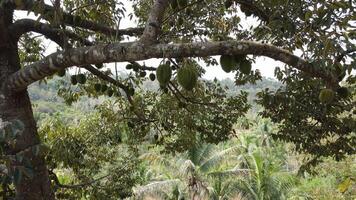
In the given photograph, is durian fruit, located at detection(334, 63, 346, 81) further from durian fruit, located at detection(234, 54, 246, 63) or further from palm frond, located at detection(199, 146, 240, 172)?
palm frond, located at detection(199, 146, 240, 172)

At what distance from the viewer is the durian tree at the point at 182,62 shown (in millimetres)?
2305

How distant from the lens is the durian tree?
2.30 metres

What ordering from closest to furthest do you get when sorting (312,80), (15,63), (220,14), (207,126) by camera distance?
1. (15,63)
2. (312,80)
3. (220,14)
4. (207,126)

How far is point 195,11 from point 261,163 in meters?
14.9

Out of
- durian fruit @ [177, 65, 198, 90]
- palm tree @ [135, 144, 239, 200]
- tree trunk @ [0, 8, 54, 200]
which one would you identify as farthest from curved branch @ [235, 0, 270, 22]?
palm tree @ [135, 144, 239, 200]

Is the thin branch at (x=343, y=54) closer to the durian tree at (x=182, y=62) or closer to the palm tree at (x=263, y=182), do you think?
the durian tree at (x=182, y=62)

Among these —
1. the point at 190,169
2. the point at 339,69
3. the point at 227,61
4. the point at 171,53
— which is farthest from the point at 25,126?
the point at 190,169

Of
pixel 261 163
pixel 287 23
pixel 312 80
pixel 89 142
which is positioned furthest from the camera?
pixel 261 163

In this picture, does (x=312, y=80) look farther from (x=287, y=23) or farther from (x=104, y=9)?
(x=104, y=9)

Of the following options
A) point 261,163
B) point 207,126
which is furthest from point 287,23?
point 261,163

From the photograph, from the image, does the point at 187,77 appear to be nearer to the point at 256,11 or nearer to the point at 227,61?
the point at 227,61

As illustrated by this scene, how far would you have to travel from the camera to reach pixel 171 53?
90.2 inches

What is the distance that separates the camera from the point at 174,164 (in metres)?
19.8

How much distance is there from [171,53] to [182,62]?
1300 millimetres
